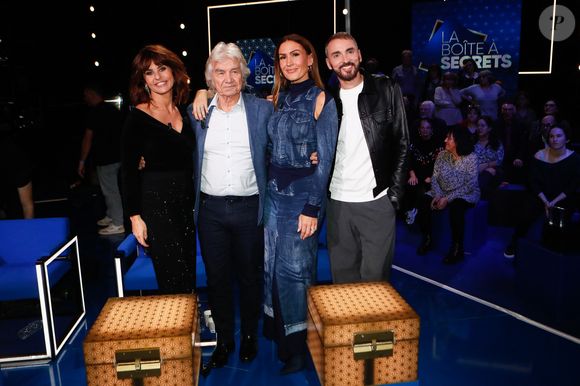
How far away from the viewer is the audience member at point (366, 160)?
272 centimetres

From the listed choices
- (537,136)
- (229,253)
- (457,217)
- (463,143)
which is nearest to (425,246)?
(457,217)

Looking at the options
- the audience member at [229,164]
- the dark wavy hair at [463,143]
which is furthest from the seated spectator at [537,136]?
the audience member at [229,164]

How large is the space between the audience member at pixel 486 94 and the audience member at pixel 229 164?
612 cm

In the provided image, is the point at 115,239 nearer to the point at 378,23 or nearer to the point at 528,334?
the point at 528,334

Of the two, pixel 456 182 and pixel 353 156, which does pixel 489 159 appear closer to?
pixel 456 182

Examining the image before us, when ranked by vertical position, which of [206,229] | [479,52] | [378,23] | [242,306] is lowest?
[242,306]

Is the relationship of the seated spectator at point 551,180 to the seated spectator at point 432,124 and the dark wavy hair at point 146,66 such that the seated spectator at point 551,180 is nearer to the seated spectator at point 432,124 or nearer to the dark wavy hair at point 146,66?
the seated spectator at point 432,124

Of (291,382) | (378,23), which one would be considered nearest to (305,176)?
(291,382)

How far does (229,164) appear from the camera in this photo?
2754 millimetres

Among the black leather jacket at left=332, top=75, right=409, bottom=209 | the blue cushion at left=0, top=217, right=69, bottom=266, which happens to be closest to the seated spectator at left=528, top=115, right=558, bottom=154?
the black leather jacket at left=332, top=75, right=409, bottom=209

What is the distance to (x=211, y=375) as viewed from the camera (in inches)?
118

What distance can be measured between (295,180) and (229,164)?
0.38m

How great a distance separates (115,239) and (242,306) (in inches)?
143

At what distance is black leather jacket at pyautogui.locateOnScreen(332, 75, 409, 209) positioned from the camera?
273cm
